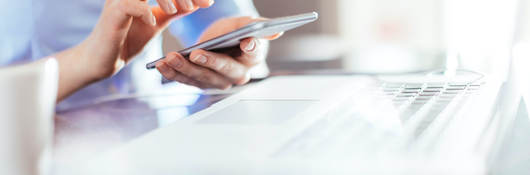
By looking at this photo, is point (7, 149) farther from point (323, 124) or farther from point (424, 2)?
point (424, 2)

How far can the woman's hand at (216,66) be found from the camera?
1.99ft

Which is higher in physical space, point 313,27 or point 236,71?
point 236,71

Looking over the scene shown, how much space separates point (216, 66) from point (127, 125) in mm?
183

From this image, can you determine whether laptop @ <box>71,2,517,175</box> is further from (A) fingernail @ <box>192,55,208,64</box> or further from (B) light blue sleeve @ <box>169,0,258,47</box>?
(B) light blue sleeve @ <box>169,0,258,47</box>

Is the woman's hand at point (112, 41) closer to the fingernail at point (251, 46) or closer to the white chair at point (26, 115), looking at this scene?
the fingernail at point (251, 46)

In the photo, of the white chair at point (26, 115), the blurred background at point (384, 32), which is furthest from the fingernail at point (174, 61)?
the blurred background at point (384, 32)

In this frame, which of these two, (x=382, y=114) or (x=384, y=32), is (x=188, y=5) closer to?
(x=382, y=114)

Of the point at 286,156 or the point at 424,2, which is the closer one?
the point at 286,156

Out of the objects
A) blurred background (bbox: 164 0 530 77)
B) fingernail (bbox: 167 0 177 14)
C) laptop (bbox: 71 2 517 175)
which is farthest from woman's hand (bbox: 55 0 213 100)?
blurred background (bbox: 164 0 530 77)

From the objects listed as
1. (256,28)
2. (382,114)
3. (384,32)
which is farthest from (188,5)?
(384,32)

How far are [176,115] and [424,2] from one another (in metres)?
2.40

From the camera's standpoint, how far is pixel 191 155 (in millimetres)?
329

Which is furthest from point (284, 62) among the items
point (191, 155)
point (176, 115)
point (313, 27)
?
point (191, 155)

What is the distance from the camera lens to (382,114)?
0.44 m
